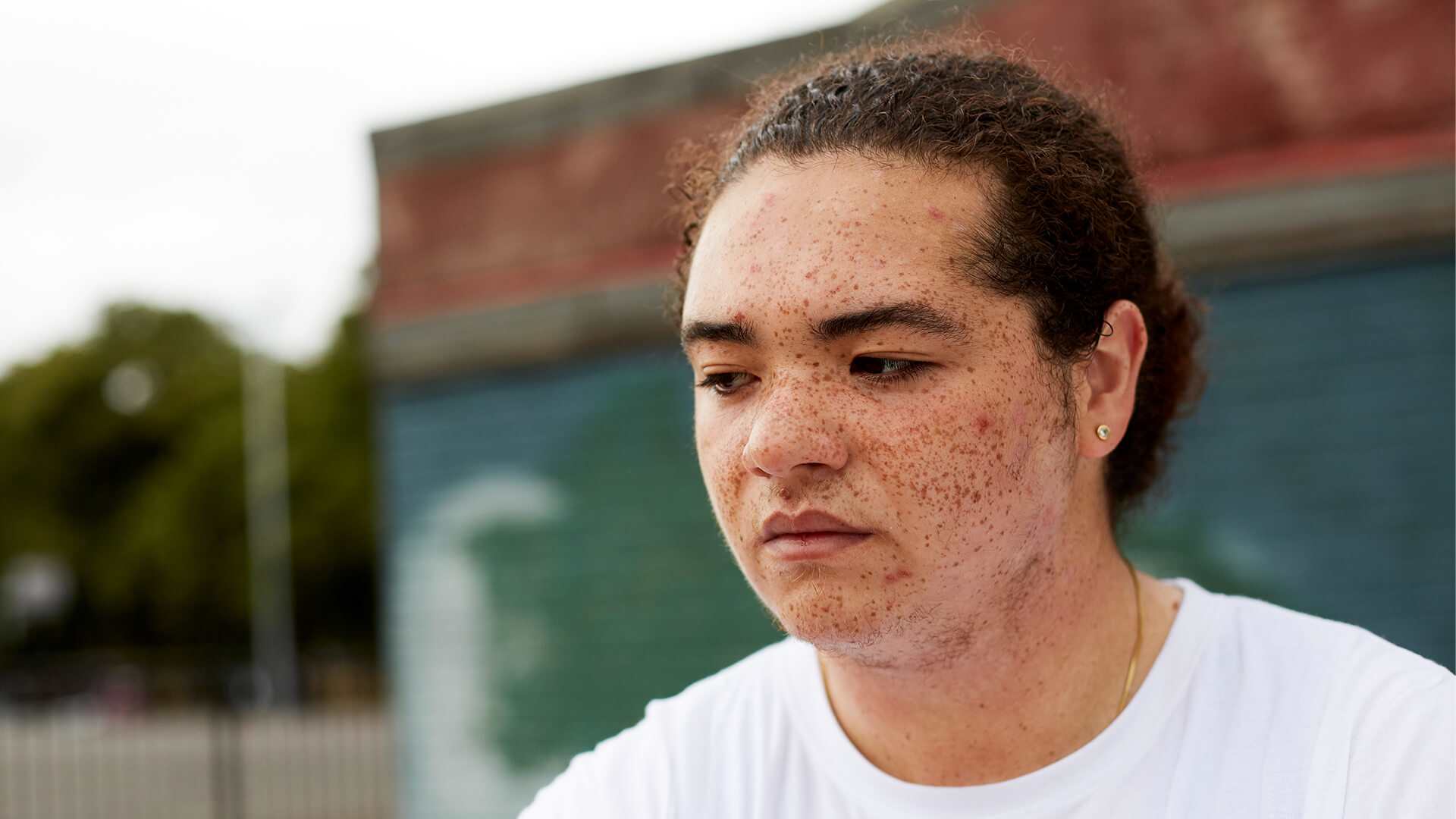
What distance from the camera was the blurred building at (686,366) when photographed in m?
5.77

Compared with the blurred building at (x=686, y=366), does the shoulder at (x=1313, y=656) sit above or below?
below

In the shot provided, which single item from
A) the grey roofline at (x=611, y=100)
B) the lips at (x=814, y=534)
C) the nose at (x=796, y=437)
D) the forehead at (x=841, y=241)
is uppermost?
the grey roofline at (x=611, y=100)

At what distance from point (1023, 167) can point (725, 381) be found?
1.78 ft

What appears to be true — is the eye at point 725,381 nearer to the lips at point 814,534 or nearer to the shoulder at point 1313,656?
the lips at point 814,534

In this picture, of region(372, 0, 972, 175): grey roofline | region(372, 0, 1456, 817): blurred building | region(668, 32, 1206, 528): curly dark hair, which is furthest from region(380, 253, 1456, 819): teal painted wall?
region(668, 32, 1206, 528): curly dark hair

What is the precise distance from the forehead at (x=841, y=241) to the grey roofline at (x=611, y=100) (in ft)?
14.1

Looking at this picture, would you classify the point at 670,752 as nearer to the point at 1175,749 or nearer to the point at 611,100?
the point at 1175,749

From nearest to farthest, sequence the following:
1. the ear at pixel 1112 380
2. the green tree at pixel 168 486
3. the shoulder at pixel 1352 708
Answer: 1. the shoulder at pixel 1352 708
2. the ear at pixel 1112 380
3. the green tree at pixel 168 486

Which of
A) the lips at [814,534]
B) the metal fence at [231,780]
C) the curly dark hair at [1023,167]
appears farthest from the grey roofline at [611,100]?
the metal fence at [231,780]

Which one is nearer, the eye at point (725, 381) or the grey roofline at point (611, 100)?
the eye at point (725, 381)

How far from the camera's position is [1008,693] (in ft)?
6.57

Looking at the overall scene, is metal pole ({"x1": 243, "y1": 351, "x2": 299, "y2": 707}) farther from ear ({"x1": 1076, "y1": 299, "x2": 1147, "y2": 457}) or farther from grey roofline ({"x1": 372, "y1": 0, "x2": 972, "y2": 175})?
ear ({"x1": 1076, "y1": 299, "x2": 1147, "y2": 457})

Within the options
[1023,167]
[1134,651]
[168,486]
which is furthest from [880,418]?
[168,486]

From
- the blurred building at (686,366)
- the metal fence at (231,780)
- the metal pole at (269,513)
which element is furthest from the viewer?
the metal pole at (269,513)
